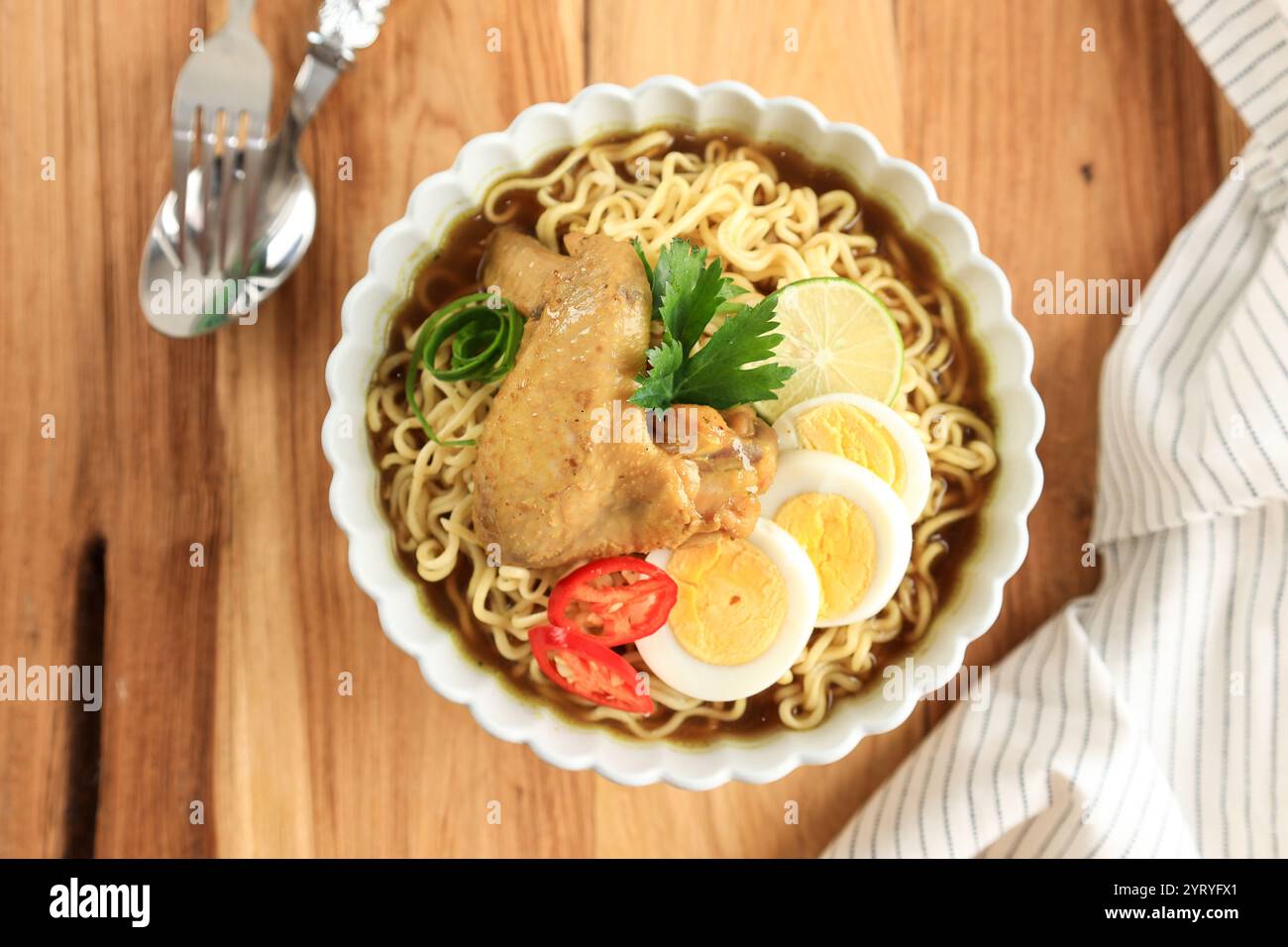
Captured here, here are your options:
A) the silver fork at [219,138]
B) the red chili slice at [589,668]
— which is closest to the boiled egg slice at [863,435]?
the red chili slice at [589,668]

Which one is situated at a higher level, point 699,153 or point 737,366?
point 699,153

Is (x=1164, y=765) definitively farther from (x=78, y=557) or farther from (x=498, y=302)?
(x=78, y=557)

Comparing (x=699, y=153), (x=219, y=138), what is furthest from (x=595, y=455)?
(x=219, y=138)

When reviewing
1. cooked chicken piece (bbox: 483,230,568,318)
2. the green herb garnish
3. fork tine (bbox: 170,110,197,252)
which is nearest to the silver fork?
fork tine (bbox: 170,110,197,252)

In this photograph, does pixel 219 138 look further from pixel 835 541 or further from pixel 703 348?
pixel 835 541

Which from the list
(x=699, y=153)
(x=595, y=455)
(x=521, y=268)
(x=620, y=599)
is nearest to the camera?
(x=595, y=455)

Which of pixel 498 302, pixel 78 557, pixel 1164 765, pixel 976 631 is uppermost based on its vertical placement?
pixel 498 302

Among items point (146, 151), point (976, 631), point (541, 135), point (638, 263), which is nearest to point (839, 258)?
point (638, 263)

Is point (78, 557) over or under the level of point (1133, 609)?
over

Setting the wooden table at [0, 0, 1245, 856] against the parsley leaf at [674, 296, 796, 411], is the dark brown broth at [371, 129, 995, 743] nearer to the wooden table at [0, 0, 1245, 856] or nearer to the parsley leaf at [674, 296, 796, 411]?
the wooden table at [0, 0, 1245, 856]
